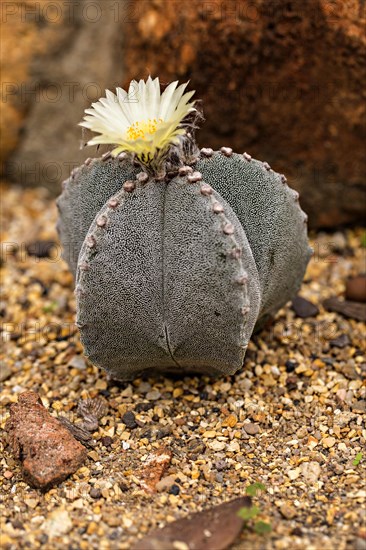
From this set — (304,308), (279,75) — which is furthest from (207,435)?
(279,75)

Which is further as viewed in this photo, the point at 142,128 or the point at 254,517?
the point at 142,128

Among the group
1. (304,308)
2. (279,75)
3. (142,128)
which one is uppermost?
(279,75)

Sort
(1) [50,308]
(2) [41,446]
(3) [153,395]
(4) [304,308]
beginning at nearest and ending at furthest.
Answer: (2) [41,446] → (3) [153,395] → (4) [304,308] → (1) [50,308]

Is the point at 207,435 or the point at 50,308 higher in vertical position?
the point at 50,308

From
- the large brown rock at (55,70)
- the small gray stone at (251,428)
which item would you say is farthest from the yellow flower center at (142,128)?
the large brown rock at (55,70)

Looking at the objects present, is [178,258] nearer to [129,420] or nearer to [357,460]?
[129,420]

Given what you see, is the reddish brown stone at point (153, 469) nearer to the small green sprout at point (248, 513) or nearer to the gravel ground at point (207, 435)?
the gravel ground at point (207, 435)

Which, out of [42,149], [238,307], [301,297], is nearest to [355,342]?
[301,297]
